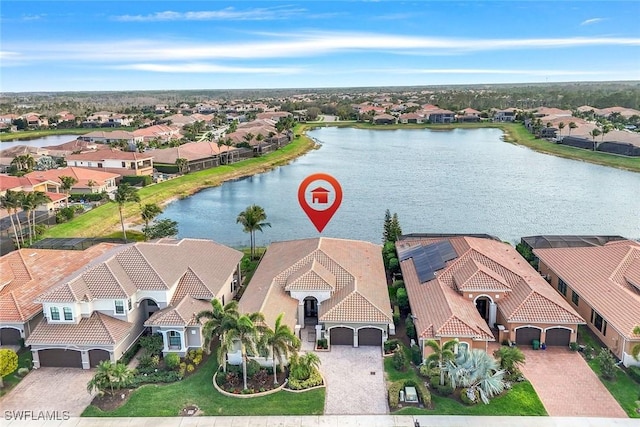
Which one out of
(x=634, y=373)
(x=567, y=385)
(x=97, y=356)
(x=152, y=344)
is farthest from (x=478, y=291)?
(x=97, y=356)

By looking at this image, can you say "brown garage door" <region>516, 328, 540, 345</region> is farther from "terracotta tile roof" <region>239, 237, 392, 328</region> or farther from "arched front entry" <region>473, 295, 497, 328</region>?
"terracotta tile roof" <region>239, 237, 392, 328</region>

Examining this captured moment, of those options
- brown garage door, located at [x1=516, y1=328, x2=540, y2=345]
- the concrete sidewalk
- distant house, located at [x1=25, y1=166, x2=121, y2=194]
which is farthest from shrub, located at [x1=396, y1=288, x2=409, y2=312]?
distant house, located at [x1=25, y1=166, x2=121, y2=194]

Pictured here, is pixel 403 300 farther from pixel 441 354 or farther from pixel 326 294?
pixel 441 354

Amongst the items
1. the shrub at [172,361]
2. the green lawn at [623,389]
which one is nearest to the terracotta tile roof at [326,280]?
the shrub at [172,361]

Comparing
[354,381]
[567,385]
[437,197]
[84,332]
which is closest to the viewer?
[567,385]

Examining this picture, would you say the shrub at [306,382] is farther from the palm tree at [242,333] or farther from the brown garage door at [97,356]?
the brown garage door at [97,356]

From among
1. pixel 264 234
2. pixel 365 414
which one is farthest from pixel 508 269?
pixel 264 234
